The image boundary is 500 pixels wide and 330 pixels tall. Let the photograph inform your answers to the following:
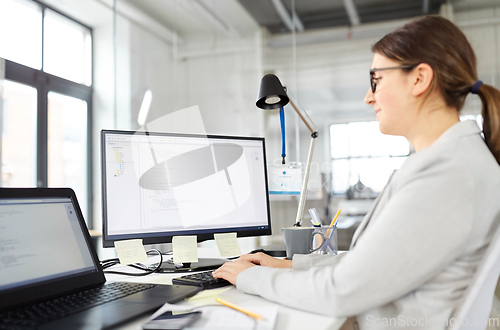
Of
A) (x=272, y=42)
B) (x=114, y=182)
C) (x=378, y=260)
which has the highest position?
(x=272, y=42)

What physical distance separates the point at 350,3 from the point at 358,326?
126 inches

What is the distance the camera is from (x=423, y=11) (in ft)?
10.7

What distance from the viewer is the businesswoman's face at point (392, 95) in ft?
2.76

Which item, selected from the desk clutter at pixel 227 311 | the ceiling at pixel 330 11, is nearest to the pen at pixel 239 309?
the desk clutter at pixel 227 311

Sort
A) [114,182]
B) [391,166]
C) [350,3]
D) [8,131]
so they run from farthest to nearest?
[350,3] < [391,166] < [8,131] < [114,182]

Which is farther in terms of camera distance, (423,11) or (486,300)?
(423,11)

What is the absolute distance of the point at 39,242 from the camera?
2.53 ft

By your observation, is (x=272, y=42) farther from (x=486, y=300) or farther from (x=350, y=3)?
(x=486, y=300)

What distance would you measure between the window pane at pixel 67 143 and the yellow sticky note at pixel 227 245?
8.46ft

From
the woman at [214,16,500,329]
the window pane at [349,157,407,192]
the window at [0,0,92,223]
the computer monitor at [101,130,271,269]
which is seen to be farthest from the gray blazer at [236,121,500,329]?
the window at [0,0,92,223]

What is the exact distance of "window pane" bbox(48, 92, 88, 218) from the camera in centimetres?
330

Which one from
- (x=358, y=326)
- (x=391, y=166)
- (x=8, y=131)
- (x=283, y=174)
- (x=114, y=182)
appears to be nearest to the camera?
(x=358, y=326)

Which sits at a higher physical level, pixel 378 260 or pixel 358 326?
pixel 378 260

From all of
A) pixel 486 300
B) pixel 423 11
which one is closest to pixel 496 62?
pixel 423 11
